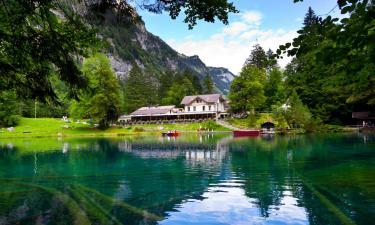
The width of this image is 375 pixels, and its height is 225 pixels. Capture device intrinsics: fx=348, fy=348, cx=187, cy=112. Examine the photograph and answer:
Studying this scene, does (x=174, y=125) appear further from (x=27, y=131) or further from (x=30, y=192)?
(x=30, y=192)

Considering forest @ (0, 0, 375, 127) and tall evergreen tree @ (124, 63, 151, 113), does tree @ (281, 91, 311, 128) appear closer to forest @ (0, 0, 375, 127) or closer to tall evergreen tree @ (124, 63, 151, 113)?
tall evergreen tree @ (124, 63, 151, 113)

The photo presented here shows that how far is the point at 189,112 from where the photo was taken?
94188 millimetres

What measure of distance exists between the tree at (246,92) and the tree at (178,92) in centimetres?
2520

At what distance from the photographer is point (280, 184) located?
56.3 ft

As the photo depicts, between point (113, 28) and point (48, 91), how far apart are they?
2853 millimetres

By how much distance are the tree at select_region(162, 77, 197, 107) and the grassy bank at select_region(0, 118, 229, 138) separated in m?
20.7

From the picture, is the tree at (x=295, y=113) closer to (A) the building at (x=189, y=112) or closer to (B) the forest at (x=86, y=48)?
(A) the building at (x=189, y=112)

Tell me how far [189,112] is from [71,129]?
3134 cm

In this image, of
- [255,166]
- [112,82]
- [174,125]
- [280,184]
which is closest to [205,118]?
[174,125]

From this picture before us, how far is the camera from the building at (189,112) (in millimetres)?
93875

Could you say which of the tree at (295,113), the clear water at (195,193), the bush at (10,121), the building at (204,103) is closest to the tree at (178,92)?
the building at (204,103)

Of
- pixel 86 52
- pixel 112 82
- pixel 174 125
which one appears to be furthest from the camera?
pixel 174 125

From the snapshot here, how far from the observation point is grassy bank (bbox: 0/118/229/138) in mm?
72188

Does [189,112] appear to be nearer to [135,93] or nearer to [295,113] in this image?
[135,93]
